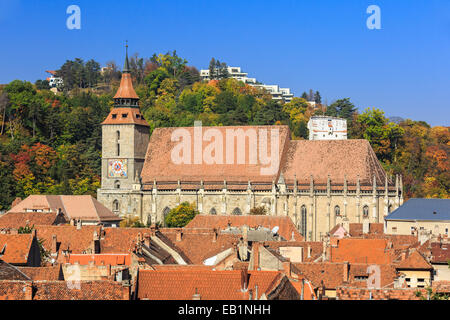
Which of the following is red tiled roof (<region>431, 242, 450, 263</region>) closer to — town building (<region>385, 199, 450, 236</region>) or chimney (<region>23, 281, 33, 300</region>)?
town building (<region>385, 199, 450, 236</region>)

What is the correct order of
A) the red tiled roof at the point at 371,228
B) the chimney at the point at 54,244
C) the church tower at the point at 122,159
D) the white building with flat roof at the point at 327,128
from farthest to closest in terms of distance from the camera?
the white building with flat roof at the point at 327,128, the church tower at the point at 122,159, the red tiled roof at the point at 371,228, the chimney at the point at 54,244

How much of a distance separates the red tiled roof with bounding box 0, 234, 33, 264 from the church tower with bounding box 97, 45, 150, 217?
2036 inches

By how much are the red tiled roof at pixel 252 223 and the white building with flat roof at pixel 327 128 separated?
80518mm

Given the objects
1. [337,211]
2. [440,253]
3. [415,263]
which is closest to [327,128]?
[337,211]

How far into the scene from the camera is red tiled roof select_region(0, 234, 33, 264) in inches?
1698

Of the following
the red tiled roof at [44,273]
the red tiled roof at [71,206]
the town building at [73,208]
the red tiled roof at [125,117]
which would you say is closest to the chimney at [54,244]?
the red tiled roof at [44,273]

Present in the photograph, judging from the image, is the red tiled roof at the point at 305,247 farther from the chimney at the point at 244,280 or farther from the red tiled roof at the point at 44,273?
the chimney at the point at 244,280

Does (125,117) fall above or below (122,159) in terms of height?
above

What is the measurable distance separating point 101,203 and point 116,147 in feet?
21.1

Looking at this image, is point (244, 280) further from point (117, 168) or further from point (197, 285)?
point (117, 168)

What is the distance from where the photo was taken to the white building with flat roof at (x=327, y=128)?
15612cm

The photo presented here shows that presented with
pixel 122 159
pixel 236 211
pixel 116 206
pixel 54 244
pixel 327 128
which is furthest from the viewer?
pixel 327 128

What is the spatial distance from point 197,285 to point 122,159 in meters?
70.6

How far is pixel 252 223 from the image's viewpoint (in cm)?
7194
